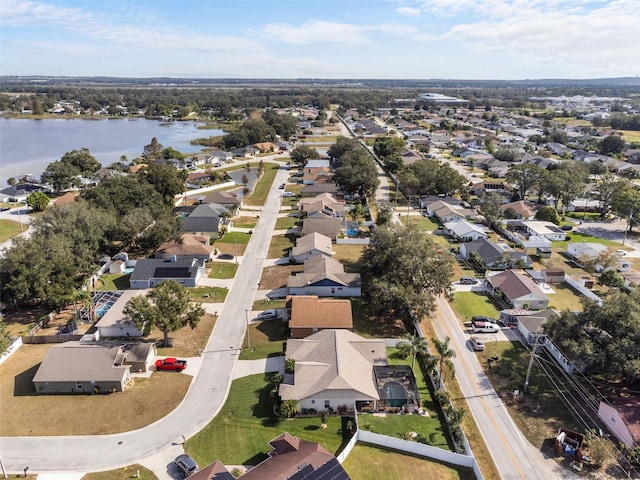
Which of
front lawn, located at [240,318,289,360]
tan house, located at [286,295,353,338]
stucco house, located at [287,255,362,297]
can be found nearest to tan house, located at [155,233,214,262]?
stucco house, located at [287,255,362,297]

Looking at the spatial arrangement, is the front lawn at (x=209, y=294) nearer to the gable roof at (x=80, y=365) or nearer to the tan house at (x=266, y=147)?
the gable roof at (x=80, y=365)

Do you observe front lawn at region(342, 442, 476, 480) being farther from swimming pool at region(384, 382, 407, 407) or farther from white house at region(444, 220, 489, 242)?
white house at region(444, 220, 489, 242)

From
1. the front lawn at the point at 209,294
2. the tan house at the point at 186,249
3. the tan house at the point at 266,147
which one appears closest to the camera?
the front lawn at the point at 209,294

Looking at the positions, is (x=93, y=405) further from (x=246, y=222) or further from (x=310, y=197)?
(x=310, y=197)

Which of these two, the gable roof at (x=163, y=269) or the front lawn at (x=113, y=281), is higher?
the gable roof at (x=163, y=269)

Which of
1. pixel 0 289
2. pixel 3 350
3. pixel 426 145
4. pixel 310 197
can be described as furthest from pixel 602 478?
pixel 426 145

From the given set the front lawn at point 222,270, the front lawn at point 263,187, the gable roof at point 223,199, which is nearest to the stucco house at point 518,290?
the front lawn at point 222,270
